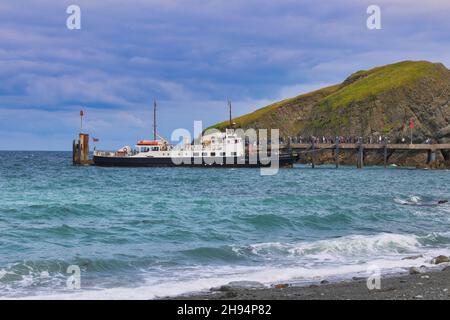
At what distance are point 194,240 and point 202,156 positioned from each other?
71.5 m

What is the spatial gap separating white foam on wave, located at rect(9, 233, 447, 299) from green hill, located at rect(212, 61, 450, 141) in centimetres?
9578

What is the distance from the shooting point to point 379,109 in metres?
138

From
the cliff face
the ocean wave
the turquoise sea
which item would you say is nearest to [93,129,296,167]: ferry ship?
the cliff face

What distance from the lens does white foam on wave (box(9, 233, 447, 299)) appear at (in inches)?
576

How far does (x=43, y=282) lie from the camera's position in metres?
15.7

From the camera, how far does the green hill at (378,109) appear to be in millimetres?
129750

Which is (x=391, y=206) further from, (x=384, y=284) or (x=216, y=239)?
(x=384, y=284)

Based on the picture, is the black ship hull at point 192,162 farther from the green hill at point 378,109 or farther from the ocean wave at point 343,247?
the ocean wave at point 343,247

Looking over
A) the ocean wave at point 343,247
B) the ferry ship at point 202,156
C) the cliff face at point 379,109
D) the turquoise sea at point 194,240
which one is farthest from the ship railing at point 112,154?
the ocean wave at point 343,247

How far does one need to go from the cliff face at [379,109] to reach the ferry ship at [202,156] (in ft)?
130

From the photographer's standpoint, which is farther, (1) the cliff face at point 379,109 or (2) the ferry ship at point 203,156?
(1) the cliff face at point 379,109

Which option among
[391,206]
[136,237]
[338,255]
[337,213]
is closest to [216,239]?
[136,237]
